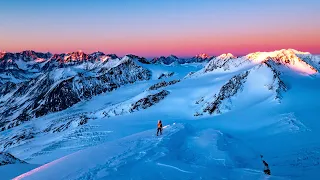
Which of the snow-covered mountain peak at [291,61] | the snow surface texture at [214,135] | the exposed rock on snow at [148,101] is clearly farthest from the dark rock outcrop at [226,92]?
the exposed rock on snow at [148,101]

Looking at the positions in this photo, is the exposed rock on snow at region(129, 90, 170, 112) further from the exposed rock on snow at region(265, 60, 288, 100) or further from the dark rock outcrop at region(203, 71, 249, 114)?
the exposed rock on snow at region(265, 60, 288, 100)

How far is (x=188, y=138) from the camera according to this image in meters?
38.2

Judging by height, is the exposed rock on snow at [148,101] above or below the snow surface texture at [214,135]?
below

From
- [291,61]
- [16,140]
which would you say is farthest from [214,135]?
[16,140]

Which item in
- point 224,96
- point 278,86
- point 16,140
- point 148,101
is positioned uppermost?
point 278,86

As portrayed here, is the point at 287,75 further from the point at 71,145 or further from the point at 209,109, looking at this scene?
the point at 71,145

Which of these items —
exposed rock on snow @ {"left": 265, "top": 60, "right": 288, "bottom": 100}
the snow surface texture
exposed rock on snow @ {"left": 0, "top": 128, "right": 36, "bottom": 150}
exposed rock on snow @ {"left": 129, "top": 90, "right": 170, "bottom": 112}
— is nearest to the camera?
the snow surface texture

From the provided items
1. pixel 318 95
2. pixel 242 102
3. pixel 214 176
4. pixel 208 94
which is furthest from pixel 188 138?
pixel 208 94

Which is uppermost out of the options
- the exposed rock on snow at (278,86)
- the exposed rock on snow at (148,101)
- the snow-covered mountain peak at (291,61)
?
the snow-covered mountain peak at (291,61)

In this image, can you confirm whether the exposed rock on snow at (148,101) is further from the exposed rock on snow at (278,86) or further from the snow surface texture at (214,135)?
the exposed rock on snow at (278,86)

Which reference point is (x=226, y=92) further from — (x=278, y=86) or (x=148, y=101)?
(x=148, y=101)

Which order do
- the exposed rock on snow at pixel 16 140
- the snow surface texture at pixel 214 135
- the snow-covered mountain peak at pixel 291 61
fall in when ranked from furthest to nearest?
the exposed rock on snow at pixel 16 140
the snow-covered mountain peak at pixel 291 61
the snow surface texture at pixel 214 135

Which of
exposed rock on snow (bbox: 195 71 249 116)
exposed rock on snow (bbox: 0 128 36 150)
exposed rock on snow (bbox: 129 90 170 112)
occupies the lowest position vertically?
exposed rock on snow (bbox: 0 128 36 150)

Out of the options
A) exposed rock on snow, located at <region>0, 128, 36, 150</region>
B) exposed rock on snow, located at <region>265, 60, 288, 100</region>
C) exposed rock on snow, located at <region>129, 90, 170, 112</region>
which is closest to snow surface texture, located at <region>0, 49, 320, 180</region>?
exposed rock on snow, located at <region>265, 60, 288, 100</region>
